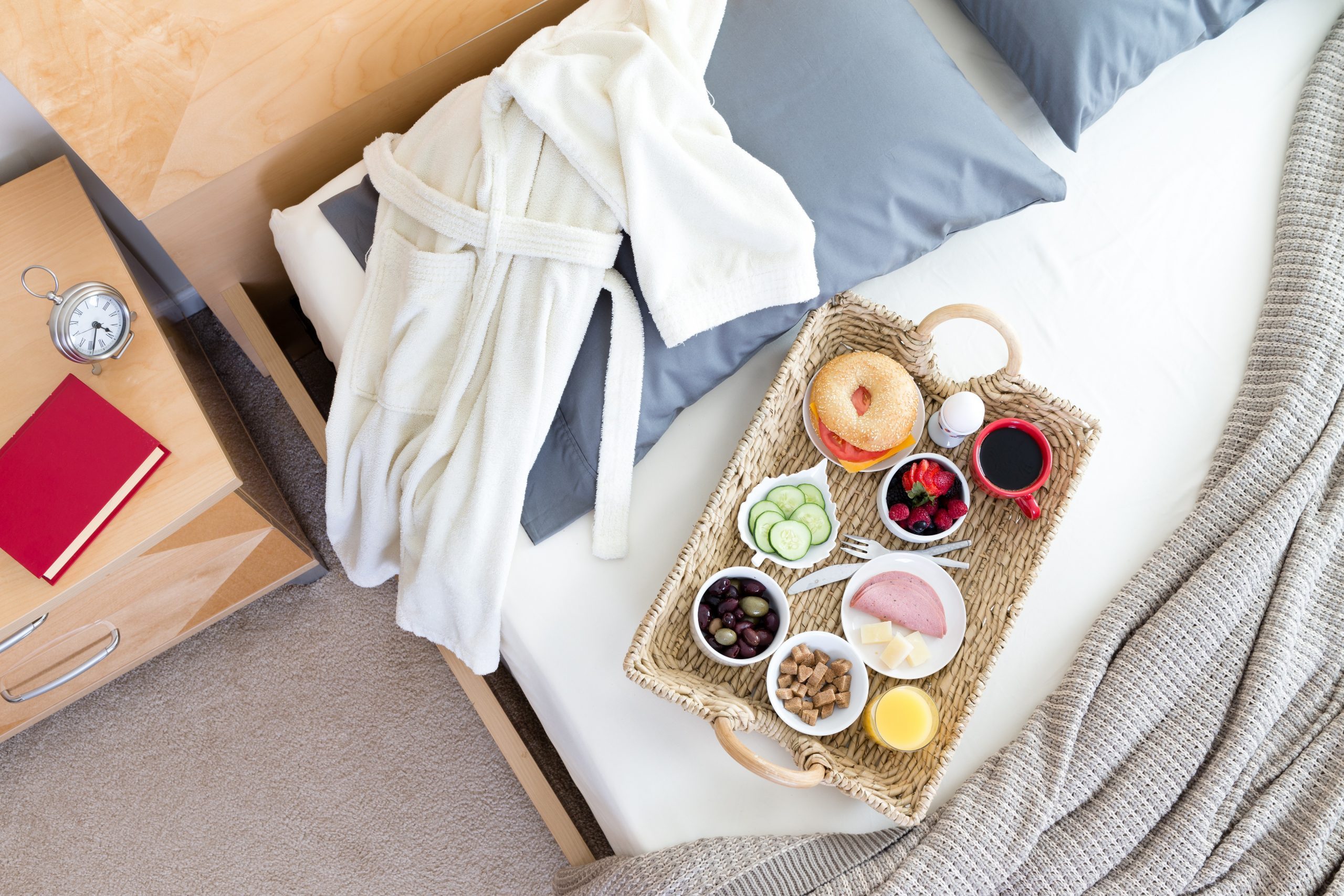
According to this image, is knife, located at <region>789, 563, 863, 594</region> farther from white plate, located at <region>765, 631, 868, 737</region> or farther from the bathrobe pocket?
the bathrobe pocket

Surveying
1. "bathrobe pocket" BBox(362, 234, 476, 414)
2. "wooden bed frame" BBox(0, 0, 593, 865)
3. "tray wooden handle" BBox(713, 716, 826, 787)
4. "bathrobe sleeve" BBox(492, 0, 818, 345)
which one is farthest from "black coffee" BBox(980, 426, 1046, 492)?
"wooden bed frame" BBox(0, 0, 593, 865)

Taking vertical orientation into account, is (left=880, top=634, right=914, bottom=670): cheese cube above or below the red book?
below

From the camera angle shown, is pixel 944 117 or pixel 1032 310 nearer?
pixel 944 117

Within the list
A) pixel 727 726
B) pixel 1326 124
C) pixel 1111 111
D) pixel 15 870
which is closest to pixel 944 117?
→ pixel 1111 111

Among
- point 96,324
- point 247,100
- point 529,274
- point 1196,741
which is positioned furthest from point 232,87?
point 1196,741

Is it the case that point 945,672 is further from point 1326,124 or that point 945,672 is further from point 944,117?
point 1326,124

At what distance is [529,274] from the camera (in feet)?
3.55

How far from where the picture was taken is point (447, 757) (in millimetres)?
1544

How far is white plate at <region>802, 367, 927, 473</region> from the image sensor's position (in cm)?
118

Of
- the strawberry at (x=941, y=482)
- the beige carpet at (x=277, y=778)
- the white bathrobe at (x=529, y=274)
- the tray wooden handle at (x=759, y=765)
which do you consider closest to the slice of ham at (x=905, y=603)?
the strawberry at (x=941, y=482)

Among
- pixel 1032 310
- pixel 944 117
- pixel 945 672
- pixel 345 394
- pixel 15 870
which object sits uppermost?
pixel 345 394

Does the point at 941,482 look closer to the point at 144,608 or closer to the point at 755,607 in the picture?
the point at 755,607

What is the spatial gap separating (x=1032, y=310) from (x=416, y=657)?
3.92 feet

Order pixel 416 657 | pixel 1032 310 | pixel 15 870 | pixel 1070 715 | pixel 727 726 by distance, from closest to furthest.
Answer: pixel 727 726 → pixel 1070 715 → pixel 1032 310 → pixel 15 870 → pixel 416 657
